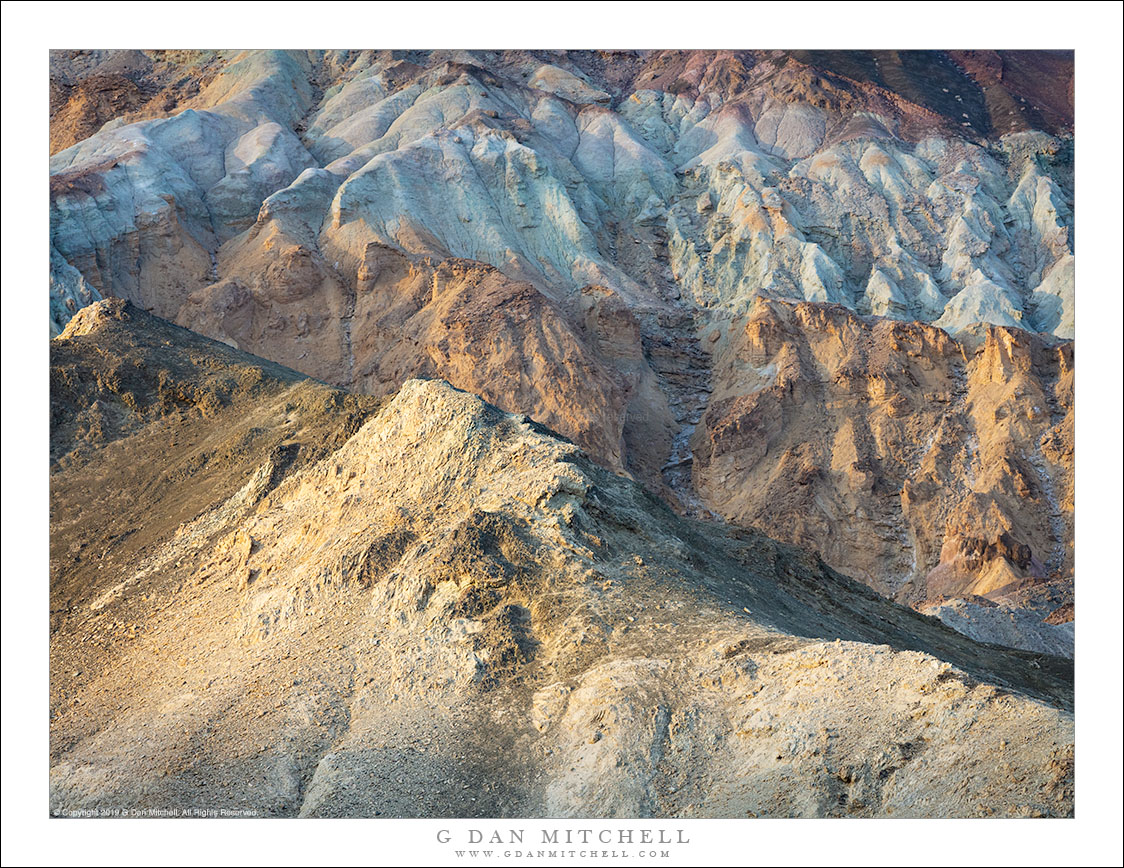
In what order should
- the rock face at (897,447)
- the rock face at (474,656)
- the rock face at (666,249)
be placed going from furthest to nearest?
the rock face at (666,249), the rock face at (897,447), the rock face at (474,656)

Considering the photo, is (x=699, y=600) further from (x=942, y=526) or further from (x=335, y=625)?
(x=942, y=526)

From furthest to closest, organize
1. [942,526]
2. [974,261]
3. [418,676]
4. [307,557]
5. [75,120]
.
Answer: [75,120] < [974,261] < [942,526] < [307,557] < [418,676]

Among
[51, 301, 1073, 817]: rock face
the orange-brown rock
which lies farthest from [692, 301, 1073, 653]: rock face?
[51, 301, 1073, 817]: rock face

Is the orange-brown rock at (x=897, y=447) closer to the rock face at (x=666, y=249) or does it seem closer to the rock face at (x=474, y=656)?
the rock face at (x=666, y=249)

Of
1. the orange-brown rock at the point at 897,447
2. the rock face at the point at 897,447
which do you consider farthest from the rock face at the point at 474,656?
the orange-brown rock at the point at 897,447

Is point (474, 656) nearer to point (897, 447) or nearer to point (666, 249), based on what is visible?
point (897, 447)

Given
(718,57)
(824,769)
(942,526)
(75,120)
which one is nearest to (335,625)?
(824,769)

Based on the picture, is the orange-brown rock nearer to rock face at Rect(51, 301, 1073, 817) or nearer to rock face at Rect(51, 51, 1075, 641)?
rock face at Rect(51, 51, 1075, 641)

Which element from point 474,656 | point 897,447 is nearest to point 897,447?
point 897,447
